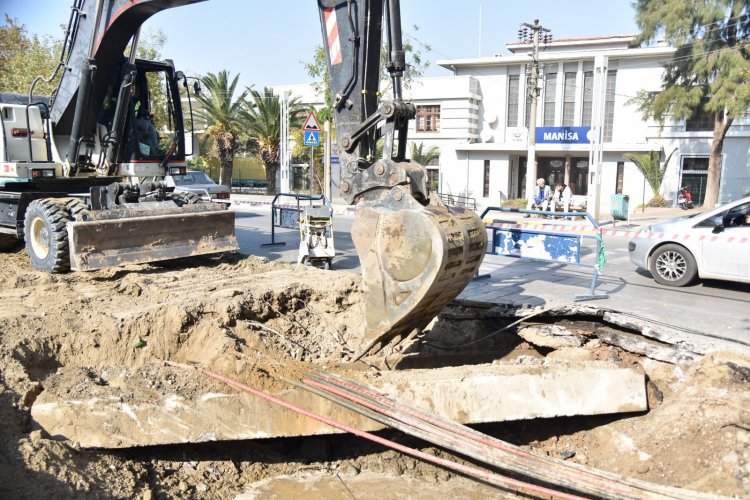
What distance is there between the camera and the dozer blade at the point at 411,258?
434 cm

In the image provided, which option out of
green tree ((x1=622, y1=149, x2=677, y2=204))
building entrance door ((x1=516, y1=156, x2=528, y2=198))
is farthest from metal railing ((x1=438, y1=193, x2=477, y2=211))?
green tree ((x1=622, y1=149, x2=677, y2=204))

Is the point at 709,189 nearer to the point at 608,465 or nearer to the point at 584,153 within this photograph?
the point at 584,153

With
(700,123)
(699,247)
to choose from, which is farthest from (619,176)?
(699,247)

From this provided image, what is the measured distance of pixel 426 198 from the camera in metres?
4.64

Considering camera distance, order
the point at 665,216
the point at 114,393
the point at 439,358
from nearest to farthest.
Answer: the point at 114,393
the point at 439,358
the point at 665,216

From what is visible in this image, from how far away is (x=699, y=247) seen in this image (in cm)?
923

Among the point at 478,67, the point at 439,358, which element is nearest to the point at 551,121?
the point at 478,67

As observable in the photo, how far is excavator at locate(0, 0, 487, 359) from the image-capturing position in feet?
14.9

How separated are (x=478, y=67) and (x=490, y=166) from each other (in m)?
5.12

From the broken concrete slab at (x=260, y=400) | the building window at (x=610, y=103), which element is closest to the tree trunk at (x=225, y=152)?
the building window at (x=610, y=103)

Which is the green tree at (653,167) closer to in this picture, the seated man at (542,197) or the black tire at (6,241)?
the seated man at (542,197)

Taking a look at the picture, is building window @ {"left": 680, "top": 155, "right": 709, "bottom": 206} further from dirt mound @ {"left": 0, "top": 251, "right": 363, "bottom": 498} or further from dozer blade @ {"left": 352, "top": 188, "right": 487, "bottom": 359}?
dozer blade @ {"left": 352, "top": 188, "right": 487, "bottom": 359}

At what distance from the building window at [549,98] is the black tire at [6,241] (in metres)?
25.1

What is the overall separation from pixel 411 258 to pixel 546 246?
4828 millimetres
